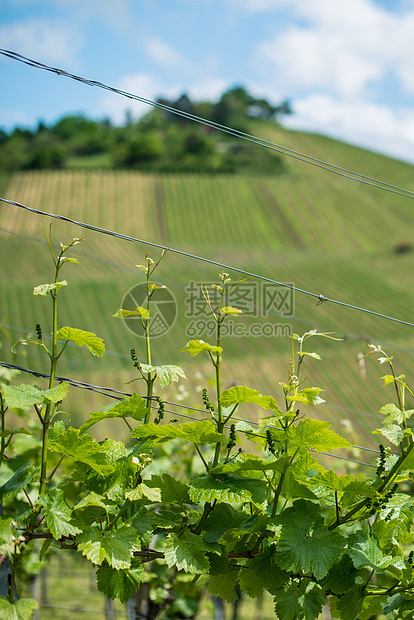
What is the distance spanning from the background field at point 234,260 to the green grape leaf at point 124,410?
5.36 ft

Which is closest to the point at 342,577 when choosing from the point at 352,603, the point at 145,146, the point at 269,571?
the point at 352,603

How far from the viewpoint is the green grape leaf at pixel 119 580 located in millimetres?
1418

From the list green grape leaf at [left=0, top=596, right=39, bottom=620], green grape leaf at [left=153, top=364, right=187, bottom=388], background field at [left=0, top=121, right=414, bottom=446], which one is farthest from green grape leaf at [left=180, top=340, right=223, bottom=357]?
background field at [left=0, top=121, right=414, bottom=446]

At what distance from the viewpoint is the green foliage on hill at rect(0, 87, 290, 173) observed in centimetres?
5938

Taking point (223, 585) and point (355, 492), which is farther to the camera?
point (223, 585)

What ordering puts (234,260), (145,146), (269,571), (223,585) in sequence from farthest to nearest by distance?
(145,146) < (234,260) < (223,585) < (269,571)

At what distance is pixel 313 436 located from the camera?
57.1 inches

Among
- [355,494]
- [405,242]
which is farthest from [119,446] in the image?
[405,242]

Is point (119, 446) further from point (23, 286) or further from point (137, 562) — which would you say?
point (23, 286)

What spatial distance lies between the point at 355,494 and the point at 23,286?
2788 centimetres

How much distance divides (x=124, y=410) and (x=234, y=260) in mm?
37353

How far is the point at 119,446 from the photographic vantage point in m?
1.57

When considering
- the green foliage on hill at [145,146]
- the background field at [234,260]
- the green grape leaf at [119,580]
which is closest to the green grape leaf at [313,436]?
the green grape leaf at [119,580]

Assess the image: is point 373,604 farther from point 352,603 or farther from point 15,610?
point 15,610
